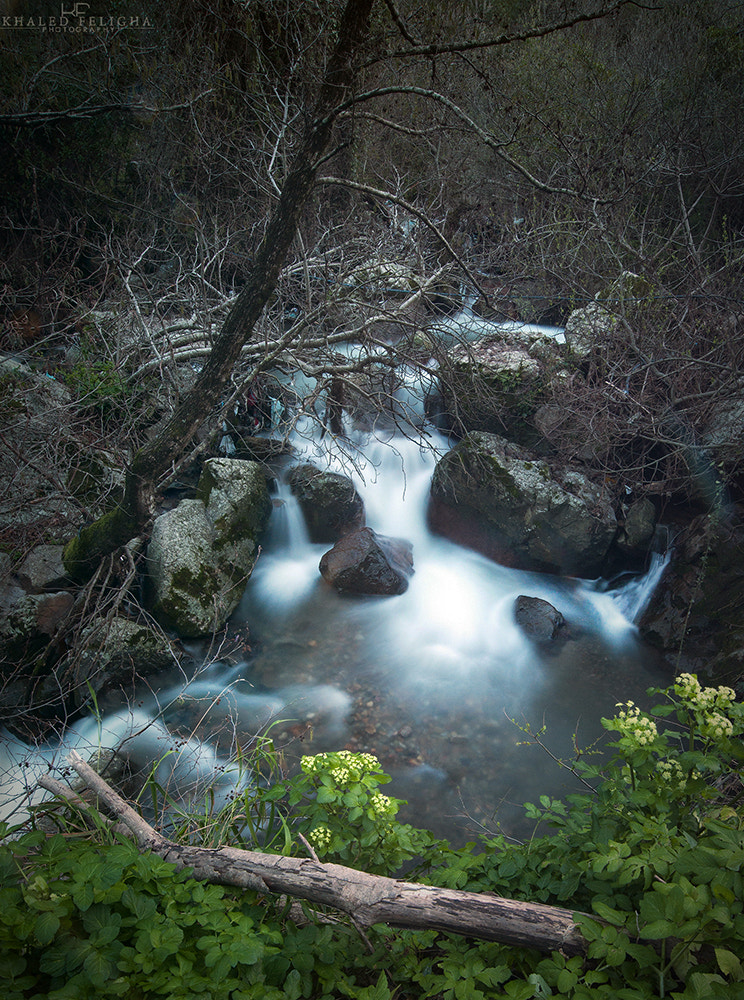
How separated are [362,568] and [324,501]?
3.52 ft

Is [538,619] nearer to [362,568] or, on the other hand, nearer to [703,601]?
[703,601]

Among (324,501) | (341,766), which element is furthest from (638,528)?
(341,766)

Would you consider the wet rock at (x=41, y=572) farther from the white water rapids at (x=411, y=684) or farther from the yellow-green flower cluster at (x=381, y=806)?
the yellow-green flower cluster at (x=381, y=806)

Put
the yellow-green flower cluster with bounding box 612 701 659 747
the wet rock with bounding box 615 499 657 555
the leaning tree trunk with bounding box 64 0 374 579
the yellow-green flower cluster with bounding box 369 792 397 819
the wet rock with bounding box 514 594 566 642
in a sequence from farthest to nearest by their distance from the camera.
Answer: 1. the wet rock with bounding box 615 499 657 555
2. the wet rock with bounding box 514 594 566 642
3. the leaning tree trunk with bounding box 64 0 374 579
4. the yellow-green flower cluster with bounding box 369 792 397 819
5. the yellow-green flower cluster with bounding box 612 701 659 747

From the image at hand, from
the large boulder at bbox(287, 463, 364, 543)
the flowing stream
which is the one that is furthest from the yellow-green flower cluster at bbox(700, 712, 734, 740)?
the large boulder at bbox(287, 463, 364, 543)

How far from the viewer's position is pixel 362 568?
21.0 ft

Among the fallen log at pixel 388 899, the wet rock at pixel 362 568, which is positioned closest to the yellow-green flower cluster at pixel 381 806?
the fallen log at pixel 388 899

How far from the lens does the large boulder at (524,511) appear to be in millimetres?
6590

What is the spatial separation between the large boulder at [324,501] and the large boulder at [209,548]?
1.69 ft

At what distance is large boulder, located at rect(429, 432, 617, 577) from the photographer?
659 cm

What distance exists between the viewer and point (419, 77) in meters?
8.88

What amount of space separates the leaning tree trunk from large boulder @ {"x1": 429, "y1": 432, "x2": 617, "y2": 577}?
120 inches

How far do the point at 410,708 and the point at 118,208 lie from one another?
319 inches

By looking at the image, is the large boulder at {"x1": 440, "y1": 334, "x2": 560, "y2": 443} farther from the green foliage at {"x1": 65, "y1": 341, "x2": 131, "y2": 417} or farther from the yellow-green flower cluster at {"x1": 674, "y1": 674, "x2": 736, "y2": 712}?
the yellow-green flower cluster at {"x1": 674, "y1": 674, "x2": 736, "y2": 712}
